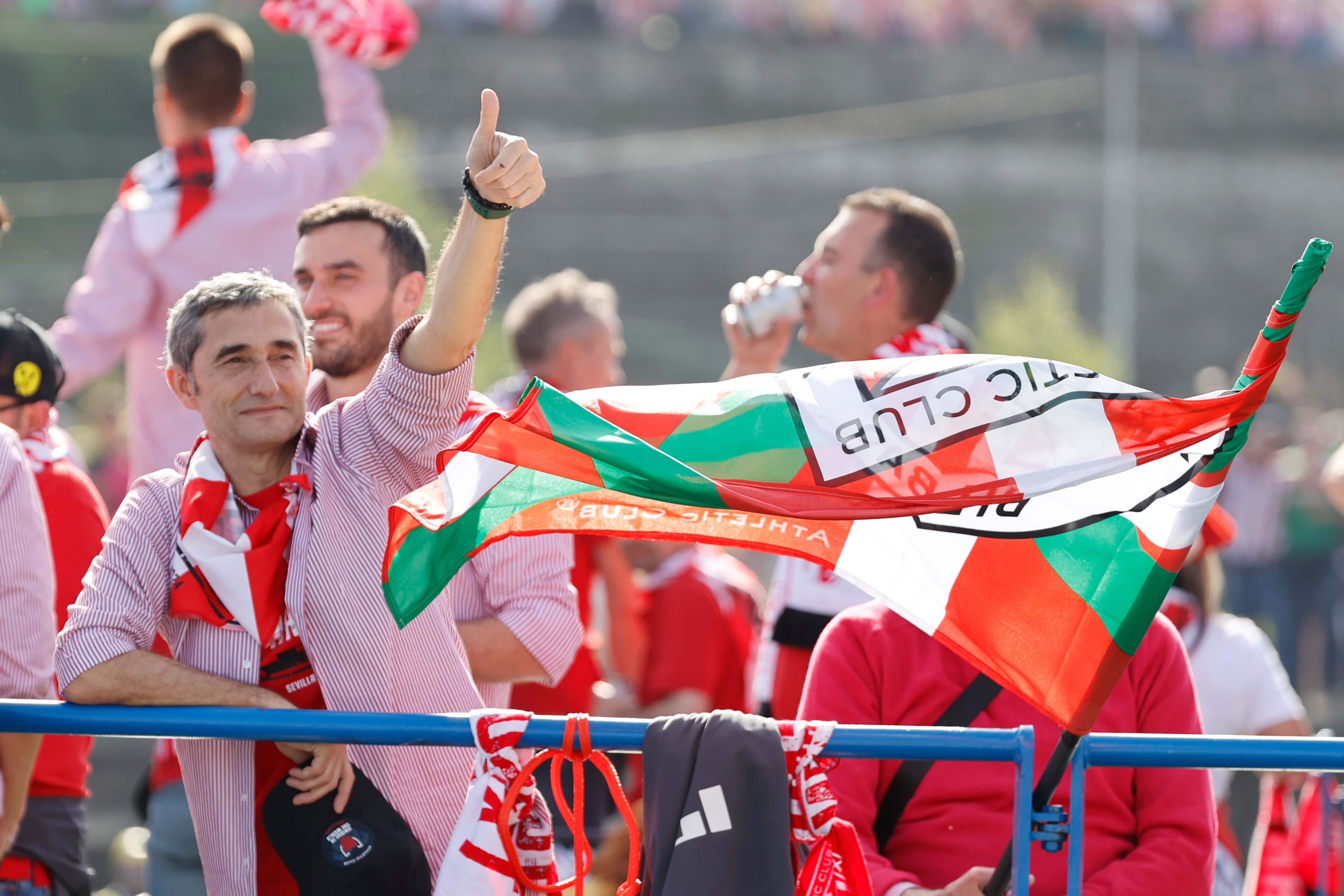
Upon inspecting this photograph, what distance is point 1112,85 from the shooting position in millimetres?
27812

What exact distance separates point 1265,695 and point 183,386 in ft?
9.02

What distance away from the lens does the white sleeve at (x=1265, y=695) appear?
384cm

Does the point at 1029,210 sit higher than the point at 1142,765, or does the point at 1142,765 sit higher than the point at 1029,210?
the point at 1029,210

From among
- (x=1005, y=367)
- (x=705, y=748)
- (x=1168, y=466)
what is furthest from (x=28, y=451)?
(x=1168, y=466)

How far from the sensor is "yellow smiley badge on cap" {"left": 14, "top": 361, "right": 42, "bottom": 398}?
3152mm

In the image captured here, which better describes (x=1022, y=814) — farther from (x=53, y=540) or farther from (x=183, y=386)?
(x=53, y=540)

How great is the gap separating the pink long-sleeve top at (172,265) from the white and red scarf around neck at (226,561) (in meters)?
1.46

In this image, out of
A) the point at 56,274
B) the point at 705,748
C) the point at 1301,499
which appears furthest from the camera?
the point at 56,274

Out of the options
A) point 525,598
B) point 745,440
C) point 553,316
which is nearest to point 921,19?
point 553,316

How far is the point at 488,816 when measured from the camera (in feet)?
6.96

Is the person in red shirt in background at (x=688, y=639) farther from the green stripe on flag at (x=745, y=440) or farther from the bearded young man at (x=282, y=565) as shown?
the green stripe on flag at (x=745, y=440)

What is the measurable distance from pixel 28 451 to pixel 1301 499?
8654 mm

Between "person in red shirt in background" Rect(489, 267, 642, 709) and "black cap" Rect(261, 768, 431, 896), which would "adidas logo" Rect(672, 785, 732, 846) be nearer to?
"black cap" Rect(261, 768, 431, 896)

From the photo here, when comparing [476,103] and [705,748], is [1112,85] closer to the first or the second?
[476,103]
